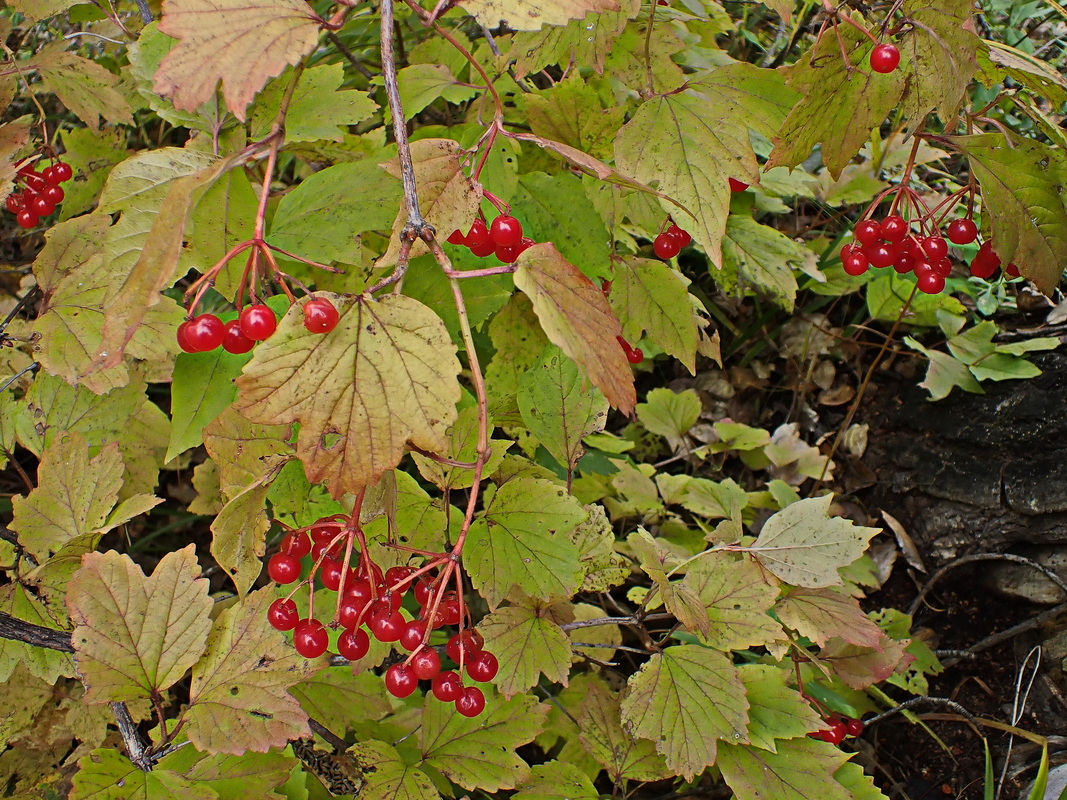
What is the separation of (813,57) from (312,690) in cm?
162

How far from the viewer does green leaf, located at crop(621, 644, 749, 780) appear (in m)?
1.46

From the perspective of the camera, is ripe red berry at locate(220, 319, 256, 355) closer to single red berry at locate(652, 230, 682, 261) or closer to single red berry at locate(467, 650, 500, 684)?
single red berry at locate(467, 650, 500, 684)

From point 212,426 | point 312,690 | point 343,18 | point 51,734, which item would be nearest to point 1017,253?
point 343,18

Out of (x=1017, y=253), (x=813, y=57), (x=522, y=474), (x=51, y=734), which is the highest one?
(x=813, y=57)

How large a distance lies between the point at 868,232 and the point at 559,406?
2.54 ft

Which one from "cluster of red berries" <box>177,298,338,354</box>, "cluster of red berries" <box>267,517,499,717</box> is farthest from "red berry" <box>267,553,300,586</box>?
"cluster of red berries" <box>177,298,338,354</box>

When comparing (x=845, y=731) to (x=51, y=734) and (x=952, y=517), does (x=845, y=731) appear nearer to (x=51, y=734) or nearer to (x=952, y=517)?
(x=952, y=517)

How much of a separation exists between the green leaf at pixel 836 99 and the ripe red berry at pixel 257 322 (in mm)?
911

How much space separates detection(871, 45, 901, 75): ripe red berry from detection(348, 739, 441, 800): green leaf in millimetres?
1540

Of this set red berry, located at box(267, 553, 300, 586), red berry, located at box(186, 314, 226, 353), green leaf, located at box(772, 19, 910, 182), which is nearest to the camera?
red berry, located at box(186, 314, 226, 353)


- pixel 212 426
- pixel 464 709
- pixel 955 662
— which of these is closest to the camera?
pixel 464 709

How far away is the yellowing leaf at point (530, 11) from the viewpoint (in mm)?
936

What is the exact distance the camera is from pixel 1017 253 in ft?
4.58

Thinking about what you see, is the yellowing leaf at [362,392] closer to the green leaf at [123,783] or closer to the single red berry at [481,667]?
the single red berry at [481,667]
